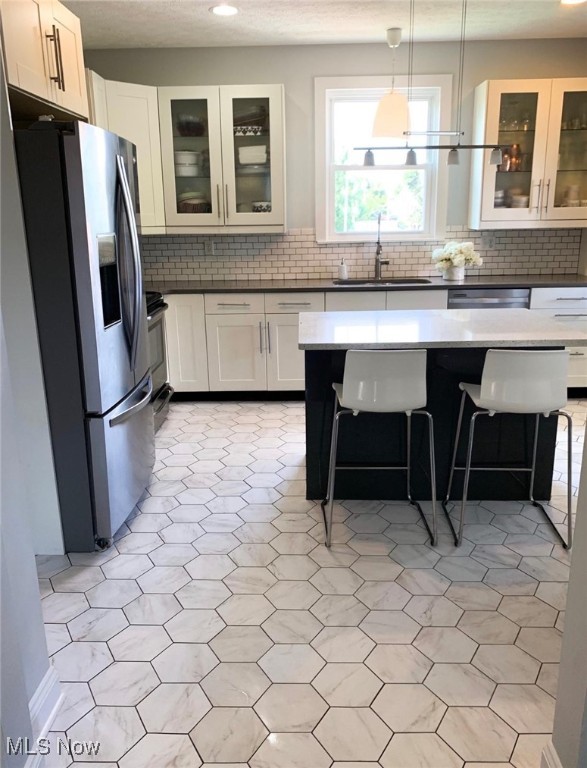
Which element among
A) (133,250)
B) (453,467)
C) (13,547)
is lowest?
(453,467)

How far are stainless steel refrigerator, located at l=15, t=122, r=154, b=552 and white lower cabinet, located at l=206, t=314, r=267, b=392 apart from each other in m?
1.59

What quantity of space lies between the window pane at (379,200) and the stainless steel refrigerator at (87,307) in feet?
7.64

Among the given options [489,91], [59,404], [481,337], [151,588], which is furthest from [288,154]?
[151,588]

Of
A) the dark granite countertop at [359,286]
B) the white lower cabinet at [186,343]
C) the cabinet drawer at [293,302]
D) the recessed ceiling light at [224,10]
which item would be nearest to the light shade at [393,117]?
the recessed ceiling light at [224,10]

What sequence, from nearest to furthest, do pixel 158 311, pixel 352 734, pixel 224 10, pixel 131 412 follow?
pixel 352 734 < pixel 131 412 < pixel 224 10 < pixel 158 311

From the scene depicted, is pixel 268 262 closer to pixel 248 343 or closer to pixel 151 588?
pixel 248 343

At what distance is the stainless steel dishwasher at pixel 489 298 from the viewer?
14.1 feet

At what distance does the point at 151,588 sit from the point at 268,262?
3.12 metres

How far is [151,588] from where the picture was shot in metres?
2.36

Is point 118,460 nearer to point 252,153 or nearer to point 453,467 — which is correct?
point 453,467

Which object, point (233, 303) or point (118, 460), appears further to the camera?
point (233, 303)

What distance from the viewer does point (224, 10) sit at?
356 cm

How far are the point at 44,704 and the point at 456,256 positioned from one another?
3.80 meters

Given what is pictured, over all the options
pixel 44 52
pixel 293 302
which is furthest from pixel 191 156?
pixel 44 52
